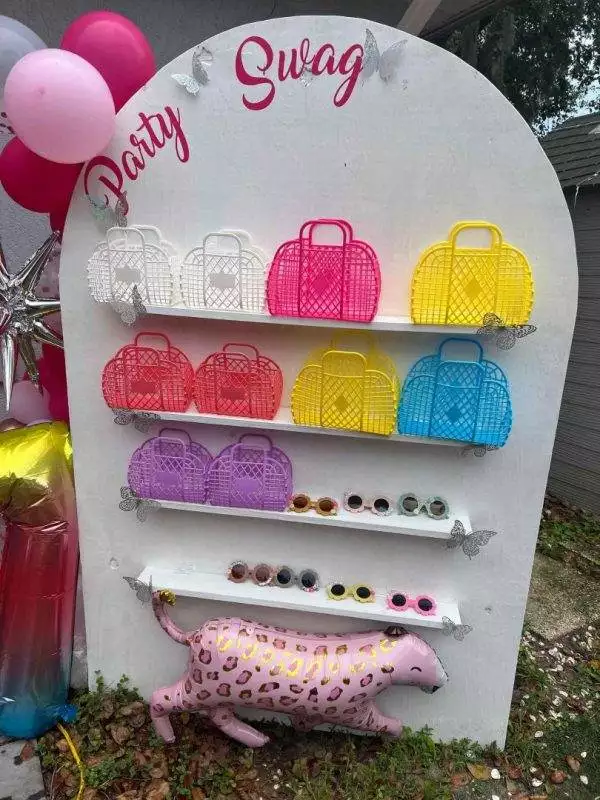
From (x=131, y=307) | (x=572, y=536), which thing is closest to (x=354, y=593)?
(x=131, y=307)

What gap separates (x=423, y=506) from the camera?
2.31m

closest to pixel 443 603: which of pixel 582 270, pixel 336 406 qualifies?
pixel 336 406

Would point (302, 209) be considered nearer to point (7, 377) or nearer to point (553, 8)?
point (7, 377)

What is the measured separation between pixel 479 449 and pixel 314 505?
2.32 feet

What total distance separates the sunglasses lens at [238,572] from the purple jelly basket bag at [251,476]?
35 cm

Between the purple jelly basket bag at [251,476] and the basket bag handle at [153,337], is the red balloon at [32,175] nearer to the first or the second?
the basket bag handle at [153,337]

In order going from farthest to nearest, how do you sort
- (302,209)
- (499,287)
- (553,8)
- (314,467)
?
(553,8), (314,467), (302,209), (499,287)

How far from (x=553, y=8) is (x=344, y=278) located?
8221 millimetres

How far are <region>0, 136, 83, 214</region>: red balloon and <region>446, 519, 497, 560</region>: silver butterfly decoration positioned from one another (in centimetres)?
202

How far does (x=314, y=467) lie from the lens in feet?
7.75

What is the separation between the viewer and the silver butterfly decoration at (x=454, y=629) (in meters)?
2.26

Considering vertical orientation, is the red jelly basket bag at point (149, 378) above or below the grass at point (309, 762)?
above

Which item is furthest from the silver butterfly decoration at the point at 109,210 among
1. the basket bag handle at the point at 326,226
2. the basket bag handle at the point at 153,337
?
the basket bag handle at the point at 326,226

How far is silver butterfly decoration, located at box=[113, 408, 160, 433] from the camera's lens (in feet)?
7.38
